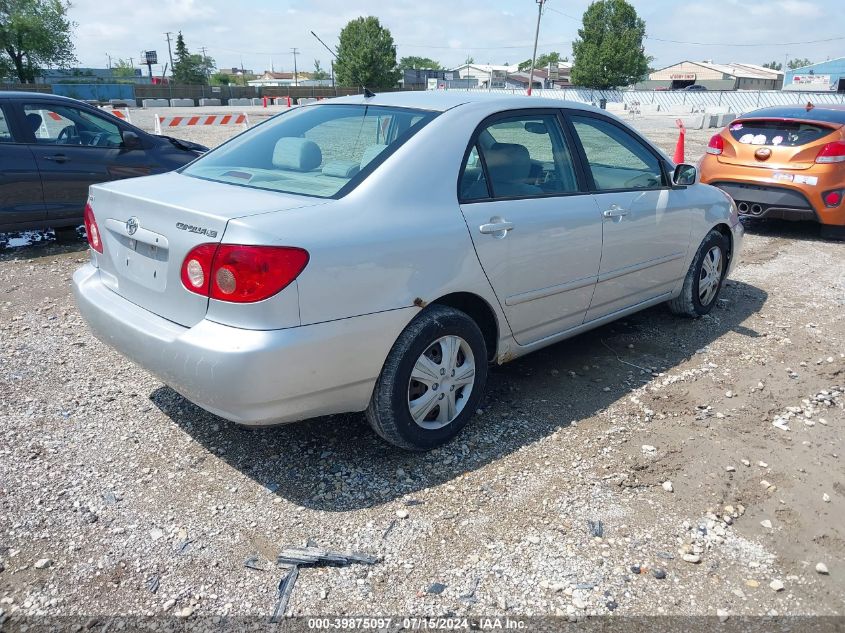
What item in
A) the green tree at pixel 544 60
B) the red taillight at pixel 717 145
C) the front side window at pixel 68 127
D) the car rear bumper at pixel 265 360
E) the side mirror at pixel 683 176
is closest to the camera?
the car rear bumper at pixel 265 360

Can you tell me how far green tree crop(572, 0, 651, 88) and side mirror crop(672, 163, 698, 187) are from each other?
7610 centimetres

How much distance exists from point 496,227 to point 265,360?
4.61 ft

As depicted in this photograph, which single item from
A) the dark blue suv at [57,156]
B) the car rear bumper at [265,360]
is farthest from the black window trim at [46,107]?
the car rear bumper at [265,360]

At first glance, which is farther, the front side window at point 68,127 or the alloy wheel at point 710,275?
the front side window at point 68,127

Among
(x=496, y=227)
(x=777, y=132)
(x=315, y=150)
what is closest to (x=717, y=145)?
(x=777, y=132)

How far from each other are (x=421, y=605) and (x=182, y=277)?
63.9 inches

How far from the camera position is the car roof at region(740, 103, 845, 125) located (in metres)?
8.27

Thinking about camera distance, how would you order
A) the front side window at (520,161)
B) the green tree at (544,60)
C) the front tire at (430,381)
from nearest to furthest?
the front tire at (430,381)
the front side window at (520,161)
the green tree at (544,60)

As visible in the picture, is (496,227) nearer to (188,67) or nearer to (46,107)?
(46,107)

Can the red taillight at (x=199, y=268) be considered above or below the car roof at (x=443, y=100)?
below

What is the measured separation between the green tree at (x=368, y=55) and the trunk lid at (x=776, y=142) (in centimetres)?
7296

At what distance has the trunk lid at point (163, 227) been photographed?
285 centimetres

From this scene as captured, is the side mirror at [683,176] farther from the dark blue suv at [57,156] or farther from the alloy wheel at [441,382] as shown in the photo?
the dark blue suv at [57,156]

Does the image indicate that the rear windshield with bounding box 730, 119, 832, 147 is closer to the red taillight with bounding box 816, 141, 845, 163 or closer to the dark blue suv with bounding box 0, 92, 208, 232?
the red taillight with bounding box 816, 141, 845, 163
